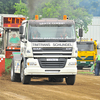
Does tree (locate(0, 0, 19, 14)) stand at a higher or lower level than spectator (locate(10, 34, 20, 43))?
higher

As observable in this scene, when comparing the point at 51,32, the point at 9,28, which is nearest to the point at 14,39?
the point at 9,28

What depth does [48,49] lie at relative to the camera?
41.1ft

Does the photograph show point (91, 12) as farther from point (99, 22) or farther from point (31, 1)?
point (31, 1)

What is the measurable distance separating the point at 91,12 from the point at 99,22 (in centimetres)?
487

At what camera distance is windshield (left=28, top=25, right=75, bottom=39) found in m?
12.7

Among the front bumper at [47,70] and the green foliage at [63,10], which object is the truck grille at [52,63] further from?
the green foliage at [63,10]

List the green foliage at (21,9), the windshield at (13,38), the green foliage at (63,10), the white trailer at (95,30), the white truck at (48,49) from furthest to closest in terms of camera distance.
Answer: the white trailer at (95,30) < the green foliage at (21,9) < the green foliage at (63,10) < the windshield at (13,38) < the white truck at (48,49)

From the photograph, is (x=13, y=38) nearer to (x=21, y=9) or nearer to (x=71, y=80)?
(x=71, y=80)

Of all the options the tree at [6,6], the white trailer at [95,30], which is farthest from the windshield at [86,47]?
the tree at [6,6]

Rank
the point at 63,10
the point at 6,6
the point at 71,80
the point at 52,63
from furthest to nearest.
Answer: the point at 6,6 < the point at 63,10 < the point at 71,80 < the point at 52,63

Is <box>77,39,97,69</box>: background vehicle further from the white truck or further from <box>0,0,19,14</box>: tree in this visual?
<box>0,0,19,14</box>: tree

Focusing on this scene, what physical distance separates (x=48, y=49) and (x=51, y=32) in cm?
78

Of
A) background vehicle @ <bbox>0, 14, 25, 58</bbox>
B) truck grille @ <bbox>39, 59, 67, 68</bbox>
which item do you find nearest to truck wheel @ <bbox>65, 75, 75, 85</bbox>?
truck grille @ <bbox>39, 59, 67, 68</bbox>

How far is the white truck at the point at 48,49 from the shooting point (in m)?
12.5
